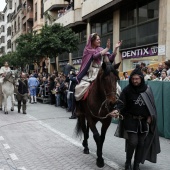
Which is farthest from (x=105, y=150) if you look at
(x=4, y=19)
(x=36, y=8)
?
(x=4, y=19)

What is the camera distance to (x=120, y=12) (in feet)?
73.2

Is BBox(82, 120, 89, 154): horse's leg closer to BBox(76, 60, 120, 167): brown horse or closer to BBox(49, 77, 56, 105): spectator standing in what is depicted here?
BBox(76, 60, 120, 167): brown horse

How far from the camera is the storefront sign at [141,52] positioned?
1830 cm

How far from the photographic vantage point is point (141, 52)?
64.7 ft

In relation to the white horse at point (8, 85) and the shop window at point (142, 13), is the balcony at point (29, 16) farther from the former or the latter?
the white horse at point (8, 85)

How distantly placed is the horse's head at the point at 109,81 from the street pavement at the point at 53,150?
1506 millimetres

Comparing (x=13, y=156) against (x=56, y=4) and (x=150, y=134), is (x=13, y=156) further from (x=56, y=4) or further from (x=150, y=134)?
(x=56, y=4)

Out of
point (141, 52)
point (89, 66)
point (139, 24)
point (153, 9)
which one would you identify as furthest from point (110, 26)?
point (89, 66)

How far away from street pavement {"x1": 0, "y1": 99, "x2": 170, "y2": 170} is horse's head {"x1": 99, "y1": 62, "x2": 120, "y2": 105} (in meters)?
1.51

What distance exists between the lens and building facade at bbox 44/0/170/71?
17.1 meters

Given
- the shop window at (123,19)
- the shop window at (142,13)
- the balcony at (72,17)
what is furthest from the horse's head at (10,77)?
the balcony at (72,17)

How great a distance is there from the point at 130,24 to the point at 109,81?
16.4 metres

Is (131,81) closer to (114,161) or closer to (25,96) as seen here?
(114,161)

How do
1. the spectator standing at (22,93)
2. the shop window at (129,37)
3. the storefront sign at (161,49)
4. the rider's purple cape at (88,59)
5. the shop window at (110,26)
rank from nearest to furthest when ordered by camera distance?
1. the rider's purple cape at (88,59)
2. the spectator standing at (22,93)
3. the storefront sign at (161,49)
4. the shop window at (129,37)
5. the shop window at (110,26)
